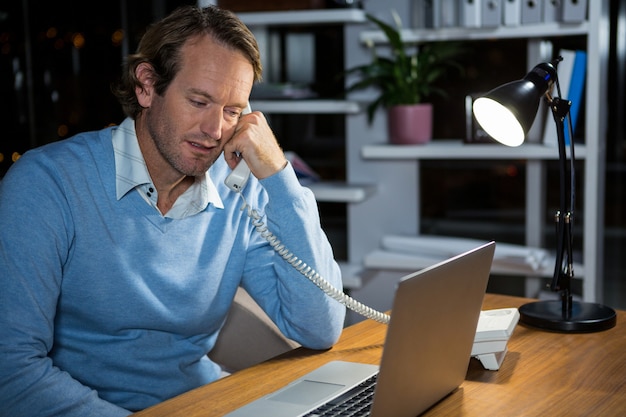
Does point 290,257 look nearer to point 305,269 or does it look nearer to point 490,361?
point 305,269

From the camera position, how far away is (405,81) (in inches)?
120

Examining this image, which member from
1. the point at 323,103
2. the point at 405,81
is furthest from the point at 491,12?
the point at 323,103

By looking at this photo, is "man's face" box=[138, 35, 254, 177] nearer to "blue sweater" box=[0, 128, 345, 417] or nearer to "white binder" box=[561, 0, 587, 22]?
"blue sweater" box=[0, 128, 345, 417]

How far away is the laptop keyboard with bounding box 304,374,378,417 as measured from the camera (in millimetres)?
1165

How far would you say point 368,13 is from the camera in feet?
10.5

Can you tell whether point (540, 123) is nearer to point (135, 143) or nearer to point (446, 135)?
point (446, 135)

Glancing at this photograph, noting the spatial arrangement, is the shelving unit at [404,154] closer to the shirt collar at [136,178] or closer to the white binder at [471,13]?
the white binder at [471,13]

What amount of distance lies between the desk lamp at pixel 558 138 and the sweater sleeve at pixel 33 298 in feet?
2.64

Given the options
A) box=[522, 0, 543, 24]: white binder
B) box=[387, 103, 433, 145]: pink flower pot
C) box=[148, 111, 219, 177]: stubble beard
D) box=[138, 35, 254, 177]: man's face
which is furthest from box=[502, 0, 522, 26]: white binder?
box=[148, 111, 219, 177]: stubble beard

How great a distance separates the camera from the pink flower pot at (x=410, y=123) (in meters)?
3.05

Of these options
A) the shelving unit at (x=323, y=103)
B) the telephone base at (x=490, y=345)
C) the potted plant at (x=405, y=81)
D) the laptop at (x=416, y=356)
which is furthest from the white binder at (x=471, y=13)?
the laptop at (x=416, y=356)

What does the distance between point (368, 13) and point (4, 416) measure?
2.27 meters

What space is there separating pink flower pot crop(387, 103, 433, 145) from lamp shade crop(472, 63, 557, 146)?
1478mm

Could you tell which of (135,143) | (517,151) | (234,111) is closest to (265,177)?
(234,111)
